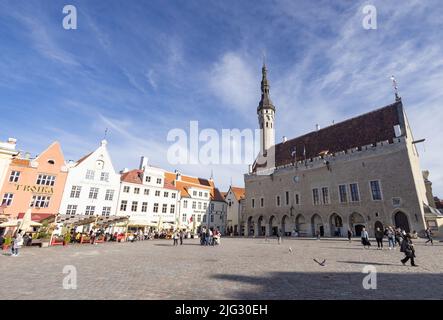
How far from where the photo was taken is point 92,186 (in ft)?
104

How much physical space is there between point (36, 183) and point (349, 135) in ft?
143

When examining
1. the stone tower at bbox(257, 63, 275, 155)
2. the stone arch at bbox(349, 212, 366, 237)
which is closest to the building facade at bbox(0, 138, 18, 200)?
the stone tower at bbox(257, 63, 275, 155)

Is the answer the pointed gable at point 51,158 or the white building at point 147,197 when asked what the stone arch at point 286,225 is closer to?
the white building at point 147,197

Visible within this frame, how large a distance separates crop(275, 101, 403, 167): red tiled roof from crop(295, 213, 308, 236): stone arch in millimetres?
10561

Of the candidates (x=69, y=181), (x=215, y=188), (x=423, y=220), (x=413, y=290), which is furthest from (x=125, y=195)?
(x=423, y=220)

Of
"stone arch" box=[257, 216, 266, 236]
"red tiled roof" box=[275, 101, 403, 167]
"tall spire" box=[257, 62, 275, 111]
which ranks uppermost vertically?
"tall spire" box=[257, 62, 275, 111]

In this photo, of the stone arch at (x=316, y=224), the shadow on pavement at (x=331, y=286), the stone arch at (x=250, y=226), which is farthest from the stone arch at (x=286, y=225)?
the shadow on pavement at (x=331, y=286)

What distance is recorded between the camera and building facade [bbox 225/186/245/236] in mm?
50094

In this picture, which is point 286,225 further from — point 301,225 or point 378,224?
point 378,224

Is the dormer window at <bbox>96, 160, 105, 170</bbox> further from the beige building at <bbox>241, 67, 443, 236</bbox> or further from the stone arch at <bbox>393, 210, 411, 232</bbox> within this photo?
the stone arch at <bbox>393, 210, 411, 232</bbox>

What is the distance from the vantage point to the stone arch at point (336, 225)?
33.6 m

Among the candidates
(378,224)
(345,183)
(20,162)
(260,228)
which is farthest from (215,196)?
(20,162)

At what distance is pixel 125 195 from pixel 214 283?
102 ft

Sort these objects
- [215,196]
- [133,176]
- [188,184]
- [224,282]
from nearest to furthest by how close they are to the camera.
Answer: [224,282]
[133,176]
[188,184]
[215,196]
